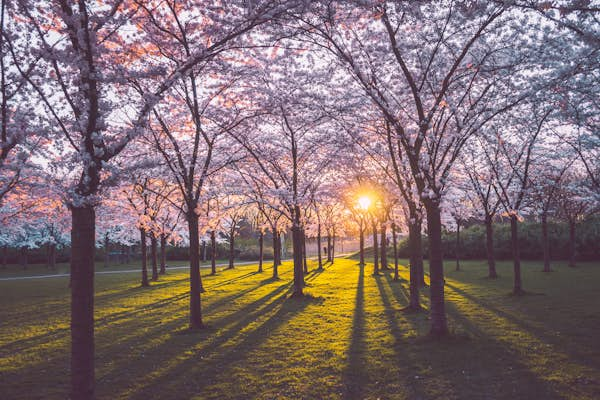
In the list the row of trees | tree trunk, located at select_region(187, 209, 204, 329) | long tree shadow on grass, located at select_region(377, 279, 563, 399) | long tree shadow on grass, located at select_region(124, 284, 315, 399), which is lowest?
long tree shadow on grass, located at select_region(124, 284, 315, 399)

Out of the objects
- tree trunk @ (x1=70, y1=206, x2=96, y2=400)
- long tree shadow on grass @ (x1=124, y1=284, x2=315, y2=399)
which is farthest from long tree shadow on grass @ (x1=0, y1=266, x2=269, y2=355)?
tree trunk @ (x1=70, y1=206, x2=96, y2=400)

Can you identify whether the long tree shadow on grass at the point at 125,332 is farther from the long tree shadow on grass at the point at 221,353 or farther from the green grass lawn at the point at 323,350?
the long tree shadow on grass at the point at 221,353

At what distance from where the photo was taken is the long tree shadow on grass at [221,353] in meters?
6.81

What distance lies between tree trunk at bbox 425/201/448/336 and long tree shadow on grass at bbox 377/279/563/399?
0.36 metres

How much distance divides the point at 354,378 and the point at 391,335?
10.3ft

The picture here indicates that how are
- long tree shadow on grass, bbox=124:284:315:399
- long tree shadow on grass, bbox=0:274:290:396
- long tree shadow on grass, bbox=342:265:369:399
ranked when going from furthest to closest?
long tree shadow on grass, bbox=0:274:290:396 → long tree shadow on grass, bbox=124:284:315:399 → long tree shadow on grass, bbox=342:265:369:399

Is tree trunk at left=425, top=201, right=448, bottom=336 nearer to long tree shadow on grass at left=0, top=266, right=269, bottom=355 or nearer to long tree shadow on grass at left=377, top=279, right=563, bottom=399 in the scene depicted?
long tree shadow on grass at left=377, top=279, right=563, bottom=399

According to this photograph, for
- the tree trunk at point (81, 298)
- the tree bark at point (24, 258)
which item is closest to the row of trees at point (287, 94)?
the tree trunk at point (81, 298)

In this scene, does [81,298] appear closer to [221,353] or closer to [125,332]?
[221,353]

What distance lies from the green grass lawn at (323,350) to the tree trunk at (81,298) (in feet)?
2.70

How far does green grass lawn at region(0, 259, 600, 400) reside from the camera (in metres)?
6.49

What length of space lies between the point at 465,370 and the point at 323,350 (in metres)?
2.94

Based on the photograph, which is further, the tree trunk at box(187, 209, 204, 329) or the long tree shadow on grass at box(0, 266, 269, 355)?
the tree trunk at box(187, 209, 204, 329)

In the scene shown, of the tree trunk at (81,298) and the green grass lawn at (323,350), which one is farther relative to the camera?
the green grass lawn at (323,350)
